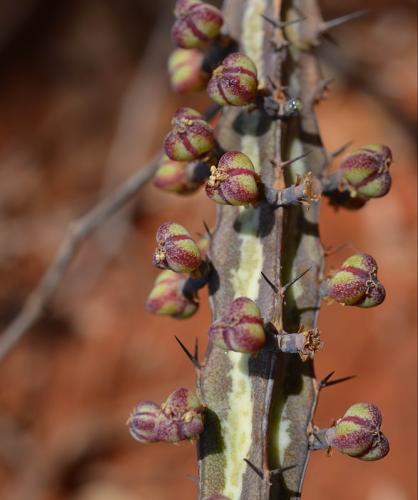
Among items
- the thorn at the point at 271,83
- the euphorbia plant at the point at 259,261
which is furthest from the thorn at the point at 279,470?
the thorn at the point at 271,83

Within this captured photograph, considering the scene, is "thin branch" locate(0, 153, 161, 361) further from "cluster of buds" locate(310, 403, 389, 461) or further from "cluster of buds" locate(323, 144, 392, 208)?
"cluster of buds" locate(310, 403, 389, 461)

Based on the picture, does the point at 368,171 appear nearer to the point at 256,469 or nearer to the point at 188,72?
the point at 188,72

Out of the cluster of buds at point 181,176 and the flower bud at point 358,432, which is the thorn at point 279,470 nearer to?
the flower bud at point 358,432

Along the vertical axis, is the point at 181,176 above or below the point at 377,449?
above

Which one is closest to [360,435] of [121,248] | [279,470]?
[279,470]

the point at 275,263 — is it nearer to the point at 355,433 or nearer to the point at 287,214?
the point at 287,214

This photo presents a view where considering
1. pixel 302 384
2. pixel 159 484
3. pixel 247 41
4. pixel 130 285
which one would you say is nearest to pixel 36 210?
pixel 130 285

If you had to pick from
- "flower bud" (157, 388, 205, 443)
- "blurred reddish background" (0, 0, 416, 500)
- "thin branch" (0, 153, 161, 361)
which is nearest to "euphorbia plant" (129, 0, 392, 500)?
"flower bud" (157, 388, 205, 443)
